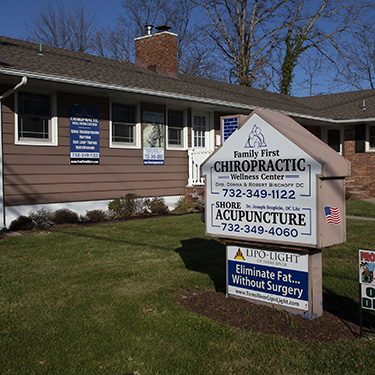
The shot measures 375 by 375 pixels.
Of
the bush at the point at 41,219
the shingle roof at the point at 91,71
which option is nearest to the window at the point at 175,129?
the shingle roof at the point at 91,71

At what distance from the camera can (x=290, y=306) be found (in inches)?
170

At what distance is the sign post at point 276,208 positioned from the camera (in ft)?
13.6

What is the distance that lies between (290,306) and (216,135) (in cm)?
1134

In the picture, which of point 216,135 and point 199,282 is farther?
point 216,135

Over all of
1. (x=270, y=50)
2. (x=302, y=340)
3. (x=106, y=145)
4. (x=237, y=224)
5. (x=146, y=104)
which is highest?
(x=270, y=50)

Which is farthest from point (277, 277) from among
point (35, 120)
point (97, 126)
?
point (97, 126)

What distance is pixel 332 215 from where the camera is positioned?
4223 mm

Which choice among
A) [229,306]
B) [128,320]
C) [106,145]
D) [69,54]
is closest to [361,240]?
[229,306]

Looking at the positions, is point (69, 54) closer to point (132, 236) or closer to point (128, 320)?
point (132, 236)

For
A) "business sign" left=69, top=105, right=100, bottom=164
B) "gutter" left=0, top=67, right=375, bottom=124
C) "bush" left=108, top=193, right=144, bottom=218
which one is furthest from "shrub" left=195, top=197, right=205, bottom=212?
"business sign" left=69, top=105, right=100, bottom=164

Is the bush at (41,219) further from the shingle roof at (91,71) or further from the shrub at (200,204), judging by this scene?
the shrub at (200,204)

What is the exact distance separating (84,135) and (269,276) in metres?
8.18

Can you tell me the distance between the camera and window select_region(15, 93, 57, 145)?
34.3 ft

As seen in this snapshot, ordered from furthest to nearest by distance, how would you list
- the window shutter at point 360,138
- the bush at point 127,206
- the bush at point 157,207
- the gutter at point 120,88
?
the window shutter at point 360,138 → the bush at point 157,207 → the bush at point 127,206 → the gutter at point 120,88
